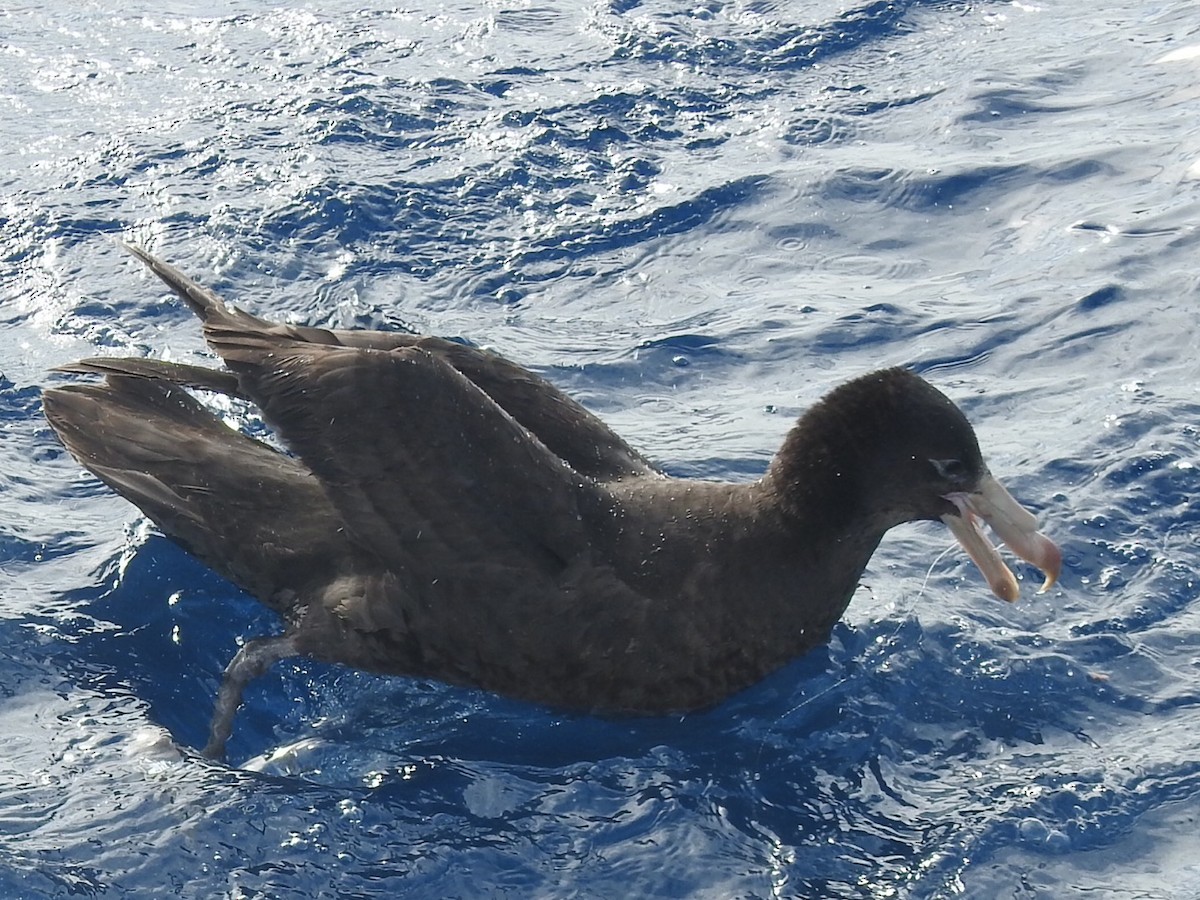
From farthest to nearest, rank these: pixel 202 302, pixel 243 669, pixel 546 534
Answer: pixel 202 302, pixel 243 669, pixel 546 534

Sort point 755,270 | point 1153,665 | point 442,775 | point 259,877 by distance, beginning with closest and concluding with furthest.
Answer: point 259,877
point 442,775
point 1153,665
point 755,270

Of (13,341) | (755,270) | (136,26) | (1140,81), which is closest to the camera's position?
(13,341)

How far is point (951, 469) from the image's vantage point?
5.90 m

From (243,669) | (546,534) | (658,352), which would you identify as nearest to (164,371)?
(243,669)


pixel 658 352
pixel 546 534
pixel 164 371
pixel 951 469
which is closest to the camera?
pixel 546 534

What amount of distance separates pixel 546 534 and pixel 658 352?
10.3 ft

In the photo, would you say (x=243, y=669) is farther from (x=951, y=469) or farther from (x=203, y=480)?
(x=951, y=469)

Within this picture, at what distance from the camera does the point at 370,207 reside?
9984 millimetres

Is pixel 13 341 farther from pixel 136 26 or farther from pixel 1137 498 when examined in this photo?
pixel 1137 498

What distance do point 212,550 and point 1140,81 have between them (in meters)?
8.41

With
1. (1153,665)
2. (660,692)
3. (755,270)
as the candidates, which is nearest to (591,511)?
(660,692)

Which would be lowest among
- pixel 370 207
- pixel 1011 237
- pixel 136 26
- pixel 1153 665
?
pixel 1153 665

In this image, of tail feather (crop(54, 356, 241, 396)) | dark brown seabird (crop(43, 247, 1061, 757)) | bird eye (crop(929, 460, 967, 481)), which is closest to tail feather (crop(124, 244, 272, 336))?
dark brown seabird (crop(43, 247, 1061, 757))

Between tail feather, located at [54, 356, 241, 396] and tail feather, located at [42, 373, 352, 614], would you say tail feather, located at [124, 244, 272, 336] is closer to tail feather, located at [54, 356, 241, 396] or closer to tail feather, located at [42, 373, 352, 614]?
tail feather, located at [54, 356, 241, 396]
